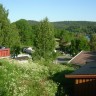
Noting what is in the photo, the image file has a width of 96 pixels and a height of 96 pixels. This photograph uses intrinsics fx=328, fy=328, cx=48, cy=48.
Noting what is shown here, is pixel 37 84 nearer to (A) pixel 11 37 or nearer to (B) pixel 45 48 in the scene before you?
(B) pixel 45 48

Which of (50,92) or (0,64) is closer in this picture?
(50,92)

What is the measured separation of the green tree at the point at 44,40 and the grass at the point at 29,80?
2134 centimetres

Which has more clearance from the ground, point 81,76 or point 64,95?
point 81,76

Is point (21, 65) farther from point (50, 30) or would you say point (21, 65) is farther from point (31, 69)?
point (50, 30)

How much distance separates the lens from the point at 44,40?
45750 millimetres

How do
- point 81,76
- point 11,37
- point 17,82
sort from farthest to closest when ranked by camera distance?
point 11,37 < point 17,82 < point 81,76

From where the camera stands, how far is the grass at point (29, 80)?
16344 mm

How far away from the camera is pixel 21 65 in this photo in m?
21.7

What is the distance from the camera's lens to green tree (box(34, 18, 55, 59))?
44.9 meters

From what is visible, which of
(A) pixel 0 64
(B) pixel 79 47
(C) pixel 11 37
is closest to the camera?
(A) pixel 0 64

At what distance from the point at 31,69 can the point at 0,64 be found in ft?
6.84

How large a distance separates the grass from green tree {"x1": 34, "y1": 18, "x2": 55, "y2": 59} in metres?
21.3

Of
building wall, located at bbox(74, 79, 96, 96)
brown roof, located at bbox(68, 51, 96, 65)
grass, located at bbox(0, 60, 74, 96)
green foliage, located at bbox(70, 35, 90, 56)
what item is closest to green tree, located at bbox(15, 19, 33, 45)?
green foliage, located at bbox(70, 35, 90, 56)

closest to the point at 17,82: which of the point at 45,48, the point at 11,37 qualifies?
the point at 45,48
